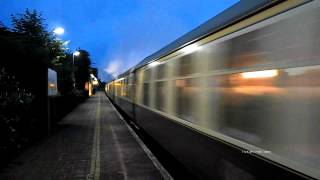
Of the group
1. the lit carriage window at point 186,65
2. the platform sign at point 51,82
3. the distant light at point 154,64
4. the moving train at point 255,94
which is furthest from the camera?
the platform sign at point 51,82

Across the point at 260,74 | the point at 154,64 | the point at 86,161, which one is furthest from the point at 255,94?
the point at 154,64

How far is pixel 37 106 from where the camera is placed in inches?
599

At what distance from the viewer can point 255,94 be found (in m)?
4.23

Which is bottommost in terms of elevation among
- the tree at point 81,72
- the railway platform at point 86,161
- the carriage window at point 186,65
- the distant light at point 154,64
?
the railway platform at point 86,161

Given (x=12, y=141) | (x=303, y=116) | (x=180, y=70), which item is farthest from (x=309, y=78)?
(x=12, y=141)

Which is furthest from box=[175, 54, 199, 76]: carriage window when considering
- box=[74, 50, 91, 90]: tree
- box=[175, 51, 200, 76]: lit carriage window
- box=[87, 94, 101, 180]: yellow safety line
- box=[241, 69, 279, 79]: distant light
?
box=[74, 50, 91, 90]: tree

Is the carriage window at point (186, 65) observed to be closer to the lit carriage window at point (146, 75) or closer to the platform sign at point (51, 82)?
the lit carriage window at point (146, 75)

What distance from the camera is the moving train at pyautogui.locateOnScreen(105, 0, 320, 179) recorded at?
130 inches

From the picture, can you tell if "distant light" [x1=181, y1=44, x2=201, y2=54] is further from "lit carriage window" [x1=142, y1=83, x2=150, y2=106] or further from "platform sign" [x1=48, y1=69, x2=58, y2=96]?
"platform sign" [x1=48, y1=69, x2=58, y2=96]

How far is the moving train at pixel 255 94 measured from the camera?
3.30m

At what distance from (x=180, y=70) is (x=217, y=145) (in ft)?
8.09

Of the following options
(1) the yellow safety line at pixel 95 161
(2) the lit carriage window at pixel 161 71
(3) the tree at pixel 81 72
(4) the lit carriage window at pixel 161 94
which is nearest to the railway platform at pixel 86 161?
(1) the yellow safety line at pixel 95 161

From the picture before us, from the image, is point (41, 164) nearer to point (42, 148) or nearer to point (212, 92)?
point (42, 148)

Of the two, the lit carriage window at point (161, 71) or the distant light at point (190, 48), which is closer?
the distant light at point (190, 48)
